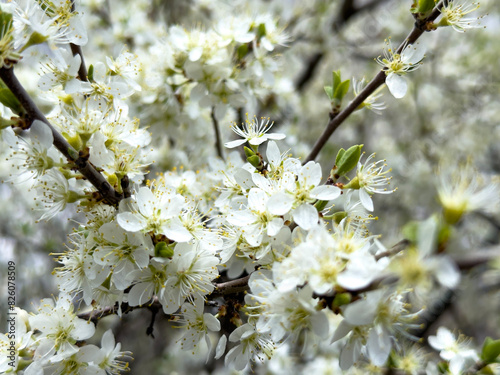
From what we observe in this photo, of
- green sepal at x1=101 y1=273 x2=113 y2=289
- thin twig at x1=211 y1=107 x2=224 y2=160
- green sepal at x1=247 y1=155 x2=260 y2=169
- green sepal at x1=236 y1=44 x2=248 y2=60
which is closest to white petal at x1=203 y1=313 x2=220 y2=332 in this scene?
green sepal at x1=101 y1=273 x2=113 y2=289

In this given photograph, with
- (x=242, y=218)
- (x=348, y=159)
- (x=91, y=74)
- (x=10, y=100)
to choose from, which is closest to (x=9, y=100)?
(x=10, y=100)

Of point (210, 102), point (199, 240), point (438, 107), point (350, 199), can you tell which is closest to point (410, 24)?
point (438, 107)

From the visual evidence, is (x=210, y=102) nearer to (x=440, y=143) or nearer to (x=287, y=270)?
(x=287, y=270)

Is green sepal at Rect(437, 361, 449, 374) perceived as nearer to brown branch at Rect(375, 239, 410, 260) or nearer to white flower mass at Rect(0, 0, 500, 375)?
white flower mass at Rect(0, 0, 500, 375)

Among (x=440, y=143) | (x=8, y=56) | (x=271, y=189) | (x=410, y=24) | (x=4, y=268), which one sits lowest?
(x=4, y=268)

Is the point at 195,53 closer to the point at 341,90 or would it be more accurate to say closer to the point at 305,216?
the point at 341,90

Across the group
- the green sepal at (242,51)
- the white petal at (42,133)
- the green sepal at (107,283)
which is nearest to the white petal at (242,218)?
the green sepal at (107,283)
